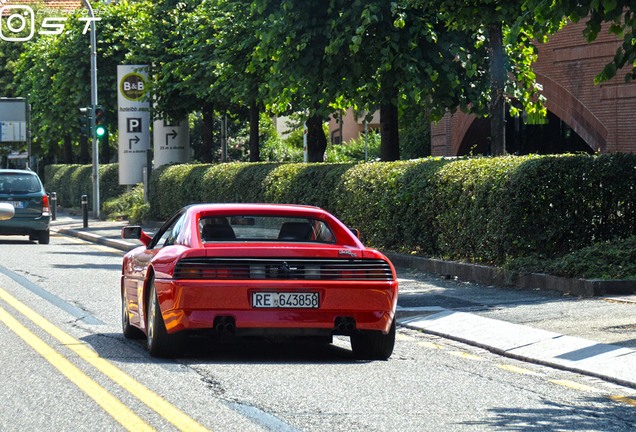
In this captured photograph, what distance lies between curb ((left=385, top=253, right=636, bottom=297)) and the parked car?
11.7m

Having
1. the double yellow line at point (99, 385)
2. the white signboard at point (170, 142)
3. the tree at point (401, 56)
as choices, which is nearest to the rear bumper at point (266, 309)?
the double yellow line at point (99, 385)

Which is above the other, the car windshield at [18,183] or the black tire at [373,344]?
the car windshield at [18,183]

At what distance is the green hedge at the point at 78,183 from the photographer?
49.2m

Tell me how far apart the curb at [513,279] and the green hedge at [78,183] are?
27863 mm

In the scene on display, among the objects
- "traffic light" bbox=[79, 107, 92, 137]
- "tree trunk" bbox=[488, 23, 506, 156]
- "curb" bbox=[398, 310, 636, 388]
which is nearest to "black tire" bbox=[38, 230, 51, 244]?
"traffic light" bbox=[79, 107, 92, 137]

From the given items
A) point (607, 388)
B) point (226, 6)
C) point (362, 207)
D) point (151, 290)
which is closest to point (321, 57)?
point (362, 207)

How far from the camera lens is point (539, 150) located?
42156mm

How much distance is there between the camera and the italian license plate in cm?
1098

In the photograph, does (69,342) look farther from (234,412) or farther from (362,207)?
(362,207)

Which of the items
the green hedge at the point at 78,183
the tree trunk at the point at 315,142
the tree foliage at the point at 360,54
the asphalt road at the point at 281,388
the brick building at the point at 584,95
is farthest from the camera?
the green hedge at the point at 78,183

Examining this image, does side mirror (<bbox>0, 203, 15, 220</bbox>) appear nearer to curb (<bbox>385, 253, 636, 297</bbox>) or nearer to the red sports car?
curb (<bbox>385, 253, 636, 297</bbox>)

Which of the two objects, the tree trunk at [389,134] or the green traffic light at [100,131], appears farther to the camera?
the green traffic light at [100,131]

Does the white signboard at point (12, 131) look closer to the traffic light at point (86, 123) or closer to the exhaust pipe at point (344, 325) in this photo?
the traffic light at point (86, 123)

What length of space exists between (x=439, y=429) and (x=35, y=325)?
6.66 m
